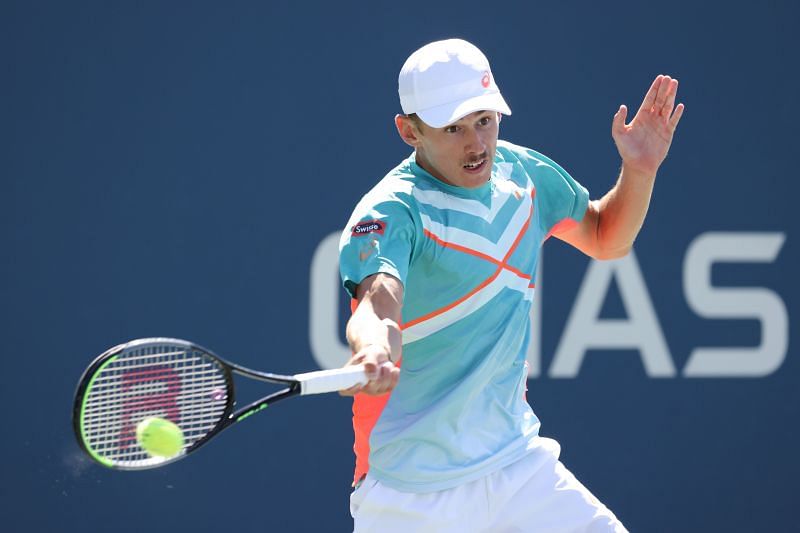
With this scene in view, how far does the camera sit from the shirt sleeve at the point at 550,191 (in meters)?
3.81

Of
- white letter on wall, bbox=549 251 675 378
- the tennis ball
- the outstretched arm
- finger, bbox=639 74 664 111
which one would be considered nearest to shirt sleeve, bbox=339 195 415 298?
the tennis ball

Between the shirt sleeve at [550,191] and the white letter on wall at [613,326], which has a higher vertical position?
the shirt sleeve at [550,191]

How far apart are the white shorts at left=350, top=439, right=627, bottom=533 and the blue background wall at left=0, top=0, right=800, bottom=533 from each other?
170cm

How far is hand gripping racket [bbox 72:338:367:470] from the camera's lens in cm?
298

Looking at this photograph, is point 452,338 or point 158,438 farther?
point 452,338

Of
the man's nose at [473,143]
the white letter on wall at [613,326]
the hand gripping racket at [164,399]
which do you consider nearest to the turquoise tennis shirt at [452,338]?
the man's nose at [473,143]

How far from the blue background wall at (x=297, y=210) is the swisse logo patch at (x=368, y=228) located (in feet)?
6.18

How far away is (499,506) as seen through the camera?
138 inches

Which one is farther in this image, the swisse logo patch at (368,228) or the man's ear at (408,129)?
the man's ear at (408,129)

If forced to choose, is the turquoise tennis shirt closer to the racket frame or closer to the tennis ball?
the racket frame

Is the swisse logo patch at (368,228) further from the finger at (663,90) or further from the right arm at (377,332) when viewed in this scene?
the finger at (663,90)

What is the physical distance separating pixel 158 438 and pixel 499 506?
0.89 meters

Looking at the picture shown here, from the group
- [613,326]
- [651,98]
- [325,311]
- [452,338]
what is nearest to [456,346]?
[452,338]

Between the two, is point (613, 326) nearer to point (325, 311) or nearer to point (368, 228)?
point (325, 311)
